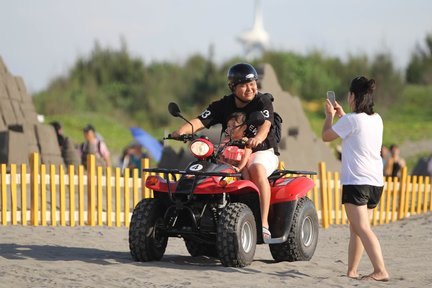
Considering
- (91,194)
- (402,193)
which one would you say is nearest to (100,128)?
(402,193)

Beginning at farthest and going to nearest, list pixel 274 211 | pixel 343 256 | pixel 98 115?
pixel 98 115 → pixel 343 256 → pixel 274 211

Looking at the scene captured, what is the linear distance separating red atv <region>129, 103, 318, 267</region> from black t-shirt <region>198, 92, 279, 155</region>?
35cm

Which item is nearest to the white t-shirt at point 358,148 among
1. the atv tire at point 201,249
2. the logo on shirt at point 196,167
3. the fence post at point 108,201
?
the logo on shirt at point 196,167

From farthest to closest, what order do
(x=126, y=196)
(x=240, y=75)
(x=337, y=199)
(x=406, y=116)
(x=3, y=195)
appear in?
(x=406, y=116), (x=337, y=199), (x=126, y=196), (x=3, y=195), (x=240, y=75)

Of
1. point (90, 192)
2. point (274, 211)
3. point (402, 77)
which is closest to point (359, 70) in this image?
point (402, 77)

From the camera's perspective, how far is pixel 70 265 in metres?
8.95

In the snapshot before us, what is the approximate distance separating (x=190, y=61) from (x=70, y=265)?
50.8 m

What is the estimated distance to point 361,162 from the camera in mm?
8477

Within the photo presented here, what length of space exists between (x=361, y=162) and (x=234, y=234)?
1266mm

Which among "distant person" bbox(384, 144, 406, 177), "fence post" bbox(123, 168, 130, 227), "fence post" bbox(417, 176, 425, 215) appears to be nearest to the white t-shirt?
"fence post" bbox(123, 168, 130, 227)

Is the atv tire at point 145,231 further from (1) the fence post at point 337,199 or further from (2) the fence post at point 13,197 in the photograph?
(1) the fence post at point 337,199

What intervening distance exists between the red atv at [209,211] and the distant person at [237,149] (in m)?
0.08

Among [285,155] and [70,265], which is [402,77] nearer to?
[285,155]

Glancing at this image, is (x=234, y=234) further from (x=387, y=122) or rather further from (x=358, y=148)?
(x=387, y=122)
